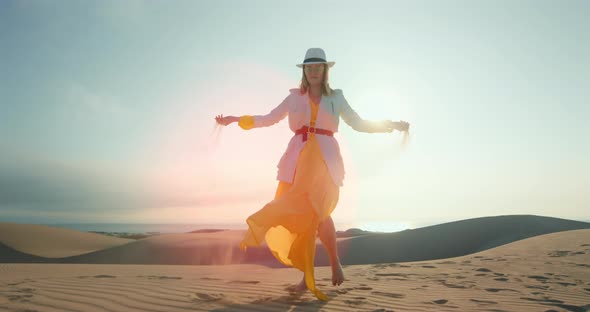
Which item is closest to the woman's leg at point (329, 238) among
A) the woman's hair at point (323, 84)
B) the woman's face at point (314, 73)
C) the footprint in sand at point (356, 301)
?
the footprint in sand at point (356, 301)

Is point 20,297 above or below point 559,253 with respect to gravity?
below

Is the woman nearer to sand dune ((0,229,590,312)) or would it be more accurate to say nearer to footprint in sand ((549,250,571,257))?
sand dune ((0,229,590,312))

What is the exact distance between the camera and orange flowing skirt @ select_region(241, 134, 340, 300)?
190 inches

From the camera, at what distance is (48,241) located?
62.0 ft

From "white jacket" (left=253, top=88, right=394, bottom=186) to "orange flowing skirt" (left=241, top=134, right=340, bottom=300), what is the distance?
0.08 metres

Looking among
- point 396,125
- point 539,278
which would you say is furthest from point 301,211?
point 539,278

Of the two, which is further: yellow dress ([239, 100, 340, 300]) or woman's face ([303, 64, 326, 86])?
woman's face ([303, 64, 326, 86])

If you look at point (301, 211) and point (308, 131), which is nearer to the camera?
point (301, 211)

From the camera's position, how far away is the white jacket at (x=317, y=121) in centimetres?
522

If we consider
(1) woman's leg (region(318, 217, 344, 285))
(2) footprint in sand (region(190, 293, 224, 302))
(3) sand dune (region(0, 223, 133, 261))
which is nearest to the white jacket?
(1) woman's leg (region(318, 217, 344, 285))

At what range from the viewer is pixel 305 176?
202 inches

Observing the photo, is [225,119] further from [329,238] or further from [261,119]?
[329,238]

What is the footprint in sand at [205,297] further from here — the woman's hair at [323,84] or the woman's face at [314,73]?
the woman's face at [314,73]

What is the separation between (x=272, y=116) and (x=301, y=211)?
1.24m
